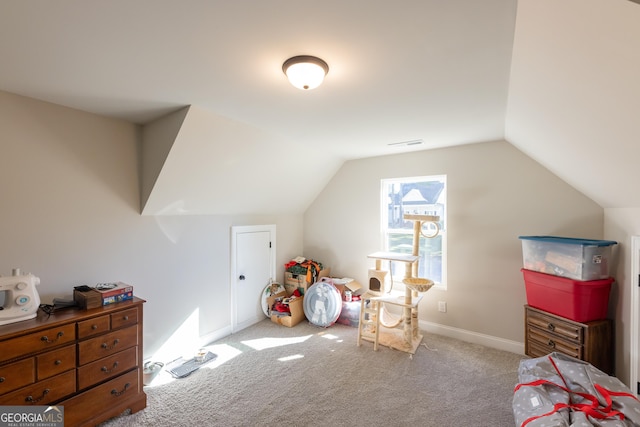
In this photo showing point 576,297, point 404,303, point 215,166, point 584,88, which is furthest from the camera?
point 404,303

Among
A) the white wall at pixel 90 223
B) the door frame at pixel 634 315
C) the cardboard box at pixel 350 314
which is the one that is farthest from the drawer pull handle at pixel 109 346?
the door frame at pixel 634 315

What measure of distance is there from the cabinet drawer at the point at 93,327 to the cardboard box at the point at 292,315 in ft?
6.99

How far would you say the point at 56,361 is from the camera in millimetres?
1749

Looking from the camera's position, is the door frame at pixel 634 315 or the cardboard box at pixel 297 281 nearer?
the door frame at pixel 634 315

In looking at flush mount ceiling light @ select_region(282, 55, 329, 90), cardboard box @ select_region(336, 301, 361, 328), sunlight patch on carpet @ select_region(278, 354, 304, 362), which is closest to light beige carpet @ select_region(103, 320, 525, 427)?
sunlight patch on carpet @ select_region(278, 354, 304, 362)

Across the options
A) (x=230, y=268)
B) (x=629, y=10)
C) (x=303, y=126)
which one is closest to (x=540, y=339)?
(x=629, y=10)

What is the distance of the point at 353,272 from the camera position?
13.5ft

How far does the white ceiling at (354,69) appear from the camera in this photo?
111 centimetres

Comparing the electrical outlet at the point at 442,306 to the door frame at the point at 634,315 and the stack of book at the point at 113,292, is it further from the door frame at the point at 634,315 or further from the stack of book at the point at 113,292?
the stack of book at the point at 113,292

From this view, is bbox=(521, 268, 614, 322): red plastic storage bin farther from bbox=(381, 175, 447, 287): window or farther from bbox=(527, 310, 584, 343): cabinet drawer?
bbox=(381, 175, 447, 287): window

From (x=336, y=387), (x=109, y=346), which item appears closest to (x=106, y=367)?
(x=109, y=346)

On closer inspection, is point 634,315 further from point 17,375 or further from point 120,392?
point 17,375

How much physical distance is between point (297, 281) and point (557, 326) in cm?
295

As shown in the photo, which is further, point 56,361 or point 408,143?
point 408,143
